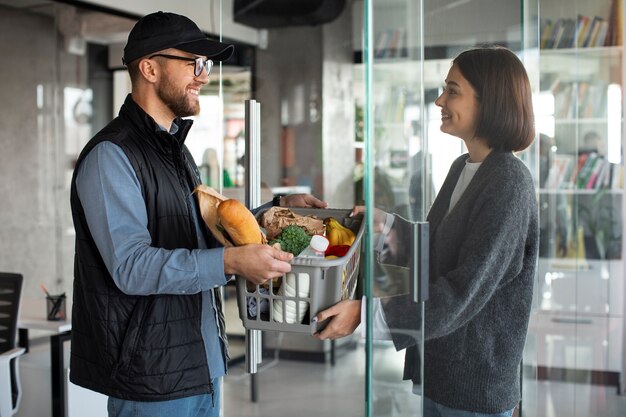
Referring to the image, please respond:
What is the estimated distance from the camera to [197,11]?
4441 millimetres

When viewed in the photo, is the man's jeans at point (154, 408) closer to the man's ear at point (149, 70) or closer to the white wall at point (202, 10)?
the man's ear at point (149, 70)

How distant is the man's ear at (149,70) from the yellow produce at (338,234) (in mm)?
571

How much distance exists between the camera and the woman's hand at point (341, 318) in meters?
1.52

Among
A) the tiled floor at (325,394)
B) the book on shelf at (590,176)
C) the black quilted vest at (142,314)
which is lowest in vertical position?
the tiled floor at (325,394)

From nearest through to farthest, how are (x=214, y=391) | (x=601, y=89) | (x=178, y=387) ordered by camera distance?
(x=178, y=387), (x=214, y=391), (x=601, y=89)

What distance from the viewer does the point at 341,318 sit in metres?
1.53

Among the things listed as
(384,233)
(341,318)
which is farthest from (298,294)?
(384,233)

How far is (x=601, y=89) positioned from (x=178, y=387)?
3799 millimetres

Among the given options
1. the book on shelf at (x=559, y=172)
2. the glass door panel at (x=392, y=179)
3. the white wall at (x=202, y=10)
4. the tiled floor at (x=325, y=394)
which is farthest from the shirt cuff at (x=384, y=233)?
the book on shelf at (x=559, y=172)

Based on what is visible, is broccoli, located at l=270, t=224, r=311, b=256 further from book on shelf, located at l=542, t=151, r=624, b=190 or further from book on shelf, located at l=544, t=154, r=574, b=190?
book on shelf, located at l=542, t=151, r=624, b=190

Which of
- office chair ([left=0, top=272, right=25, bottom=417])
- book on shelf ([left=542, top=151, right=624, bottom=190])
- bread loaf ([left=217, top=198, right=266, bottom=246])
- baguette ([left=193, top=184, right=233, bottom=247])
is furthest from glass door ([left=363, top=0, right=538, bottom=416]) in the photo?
book on shelf ([left=542, top=151, right=624, bottom=190])

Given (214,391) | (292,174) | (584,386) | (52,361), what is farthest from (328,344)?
(214,391)

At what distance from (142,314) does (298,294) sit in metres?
0.44

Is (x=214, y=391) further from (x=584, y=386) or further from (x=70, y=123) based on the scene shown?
(x=70, y=123)
